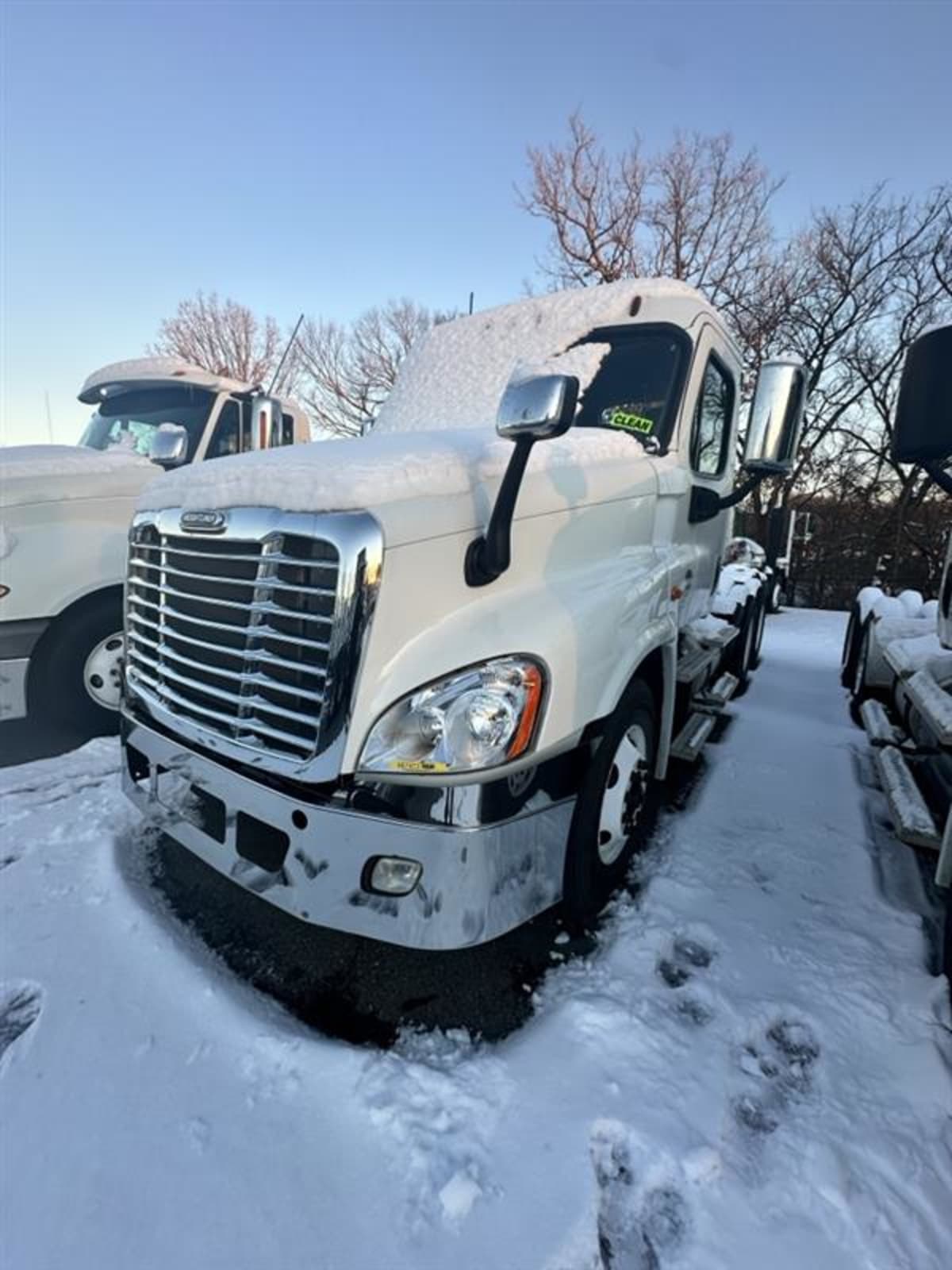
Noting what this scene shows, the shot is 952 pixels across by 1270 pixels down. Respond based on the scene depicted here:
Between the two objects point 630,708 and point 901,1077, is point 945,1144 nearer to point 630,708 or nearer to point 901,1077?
point 901,1077

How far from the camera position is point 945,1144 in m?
1.75

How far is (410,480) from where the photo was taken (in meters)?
2.00

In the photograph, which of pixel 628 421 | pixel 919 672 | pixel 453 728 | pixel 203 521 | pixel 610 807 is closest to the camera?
pixel 453 728

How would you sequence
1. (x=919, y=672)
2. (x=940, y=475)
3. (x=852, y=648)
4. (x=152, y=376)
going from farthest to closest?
(x=852, y=648) < (x=152, y=376) < (x=919, y=672) < (x=940, y=475)

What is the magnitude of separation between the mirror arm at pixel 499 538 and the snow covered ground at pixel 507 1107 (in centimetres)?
145

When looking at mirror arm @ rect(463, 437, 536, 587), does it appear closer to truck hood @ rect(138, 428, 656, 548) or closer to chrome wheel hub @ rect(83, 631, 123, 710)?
truck hood @ rect(138, 428, 656, 548)

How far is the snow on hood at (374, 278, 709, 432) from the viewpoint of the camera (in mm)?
3350

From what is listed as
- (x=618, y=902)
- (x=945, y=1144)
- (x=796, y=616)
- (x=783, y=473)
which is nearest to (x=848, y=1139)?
(x=945, y=1144)

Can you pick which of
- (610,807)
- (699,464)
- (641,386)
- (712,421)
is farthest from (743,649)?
(610,807)

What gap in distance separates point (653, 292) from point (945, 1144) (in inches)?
140

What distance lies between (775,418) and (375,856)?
2.87m

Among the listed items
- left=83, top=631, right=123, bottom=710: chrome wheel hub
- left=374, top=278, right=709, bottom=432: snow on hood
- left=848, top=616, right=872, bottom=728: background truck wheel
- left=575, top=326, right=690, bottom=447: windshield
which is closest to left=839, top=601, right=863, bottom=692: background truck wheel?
left=848, top=616, right=872, bottom=728: background truck wheel

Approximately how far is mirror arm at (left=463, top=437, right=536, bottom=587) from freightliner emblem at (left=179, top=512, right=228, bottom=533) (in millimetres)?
844

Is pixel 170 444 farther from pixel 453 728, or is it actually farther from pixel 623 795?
pixel 623 795
